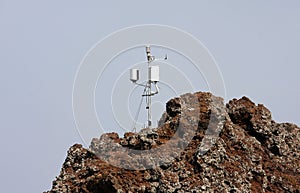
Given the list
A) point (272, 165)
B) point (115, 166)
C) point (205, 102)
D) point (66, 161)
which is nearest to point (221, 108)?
point (205, 102)

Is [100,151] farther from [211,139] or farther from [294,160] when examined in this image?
[294,160]

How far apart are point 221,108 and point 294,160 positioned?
3.27 meters

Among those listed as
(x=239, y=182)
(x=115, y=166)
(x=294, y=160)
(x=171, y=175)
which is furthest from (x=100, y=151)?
(x=294, y=160)

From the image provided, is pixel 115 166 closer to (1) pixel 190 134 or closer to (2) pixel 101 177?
(2) pixel 101 177

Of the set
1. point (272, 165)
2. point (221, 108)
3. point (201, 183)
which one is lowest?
point (201, 183)

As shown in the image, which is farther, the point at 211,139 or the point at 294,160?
the point at 294,160

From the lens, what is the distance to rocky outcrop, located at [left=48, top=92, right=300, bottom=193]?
22484 millimetres

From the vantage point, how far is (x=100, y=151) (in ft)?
79.5

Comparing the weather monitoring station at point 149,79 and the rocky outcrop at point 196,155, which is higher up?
the weather monitoring station at point 149,79

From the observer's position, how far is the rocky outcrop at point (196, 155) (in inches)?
885

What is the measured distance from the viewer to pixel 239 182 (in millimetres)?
22953

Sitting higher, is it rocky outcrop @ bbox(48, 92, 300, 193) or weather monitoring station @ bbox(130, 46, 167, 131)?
weather monitoring station @ bbox(130, 46, 167, 131)

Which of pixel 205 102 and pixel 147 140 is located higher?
pixel 205 102

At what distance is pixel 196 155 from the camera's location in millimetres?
22797
